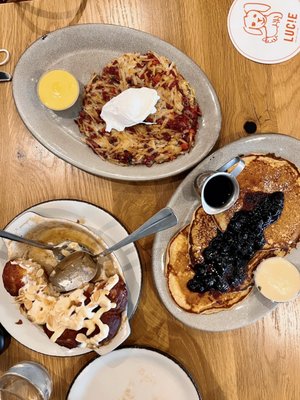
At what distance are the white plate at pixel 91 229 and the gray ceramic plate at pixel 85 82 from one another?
18 centimetres

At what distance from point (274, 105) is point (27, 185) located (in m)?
1.18

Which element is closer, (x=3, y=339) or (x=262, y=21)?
(x=3, y=339)

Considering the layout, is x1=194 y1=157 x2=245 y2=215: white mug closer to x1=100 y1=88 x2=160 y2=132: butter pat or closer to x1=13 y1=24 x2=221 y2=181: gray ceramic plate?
x1=13 y1=24 x2=221 y2=181: gray ceramic plate

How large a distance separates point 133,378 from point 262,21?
1716 millimetres

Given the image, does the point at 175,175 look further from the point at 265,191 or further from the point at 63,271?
the point at 63,271

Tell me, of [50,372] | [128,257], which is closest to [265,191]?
[128,257]

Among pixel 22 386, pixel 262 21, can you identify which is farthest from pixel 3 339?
pixel 262 21

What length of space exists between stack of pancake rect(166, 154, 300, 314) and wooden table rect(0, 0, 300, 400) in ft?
0.44

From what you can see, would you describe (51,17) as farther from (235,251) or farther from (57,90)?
(235,251)

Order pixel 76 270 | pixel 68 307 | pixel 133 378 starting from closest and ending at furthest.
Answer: pixel 68 307, pixel 76 270, pixel 133 378

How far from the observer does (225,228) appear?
213cm

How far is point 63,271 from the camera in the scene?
6.72 ft

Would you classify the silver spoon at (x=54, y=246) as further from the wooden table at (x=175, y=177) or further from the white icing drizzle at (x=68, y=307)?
the wooden table at (x=175, y=177)

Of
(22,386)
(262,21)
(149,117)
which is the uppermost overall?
(262,21)
